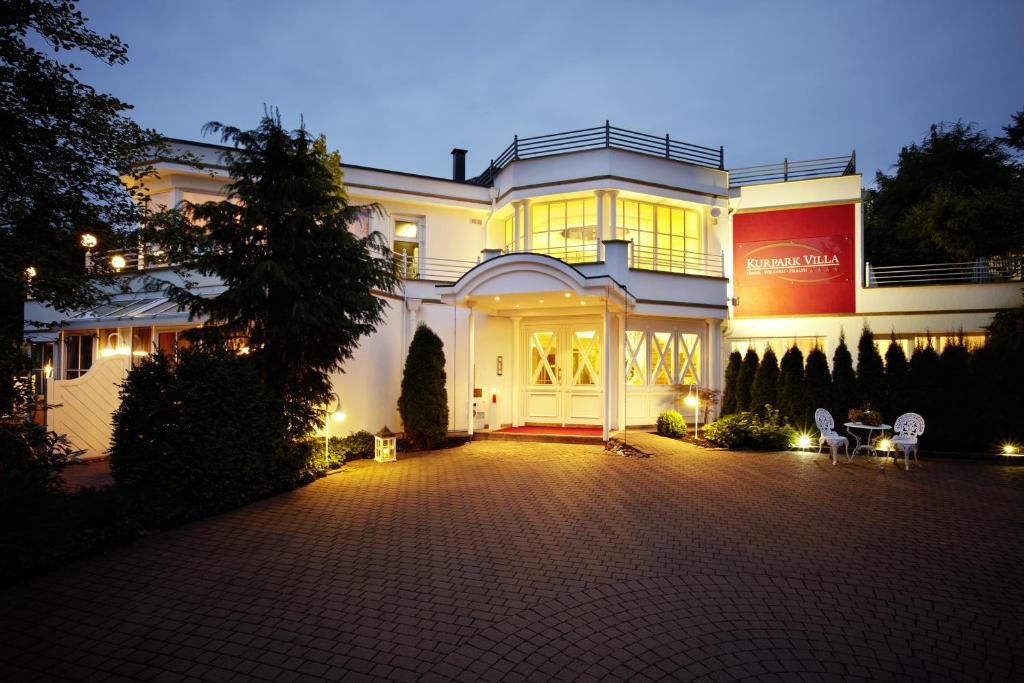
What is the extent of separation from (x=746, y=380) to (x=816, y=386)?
1.70m

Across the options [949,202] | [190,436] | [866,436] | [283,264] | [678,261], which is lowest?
[866,436]

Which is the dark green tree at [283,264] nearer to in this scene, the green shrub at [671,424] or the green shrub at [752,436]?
the green shrub at [671,424]

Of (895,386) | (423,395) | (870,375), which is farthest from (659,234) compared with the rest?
(423,395)

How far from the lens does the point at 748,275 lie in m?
16.2

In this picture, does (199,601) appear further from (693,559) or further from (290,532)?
(693,559)

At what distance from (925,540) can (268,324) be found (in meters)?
9.39

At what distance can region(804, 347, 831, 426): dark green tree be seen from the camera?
13.1 meters

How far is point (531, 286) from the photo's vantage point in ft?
39.1

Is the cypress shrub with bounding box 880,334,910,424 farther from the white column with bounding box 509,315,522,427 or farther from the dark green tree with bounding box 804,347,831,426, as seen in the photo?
the white column with bounding box 509,315,522,427

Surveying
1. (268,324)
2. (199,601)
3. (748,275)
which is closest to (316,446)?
(268,324)

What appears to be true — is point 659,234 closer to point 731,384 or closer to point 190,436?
point 731,384

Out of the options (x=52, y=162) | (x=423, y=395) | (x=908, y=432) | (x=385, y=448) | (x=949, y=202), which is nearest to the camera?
(x=52, y=162)

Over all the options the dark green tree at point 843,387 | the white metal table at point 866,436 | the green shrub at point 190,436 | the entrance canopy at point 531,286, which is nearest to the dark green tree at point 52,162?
the green shrub at point 190,436

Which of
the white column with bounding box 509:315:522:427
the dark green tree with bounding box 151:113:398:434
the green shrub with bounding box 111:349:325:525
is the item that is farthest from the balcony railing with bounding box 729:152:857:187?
the green shrub with bounding box 111:349:325:525
